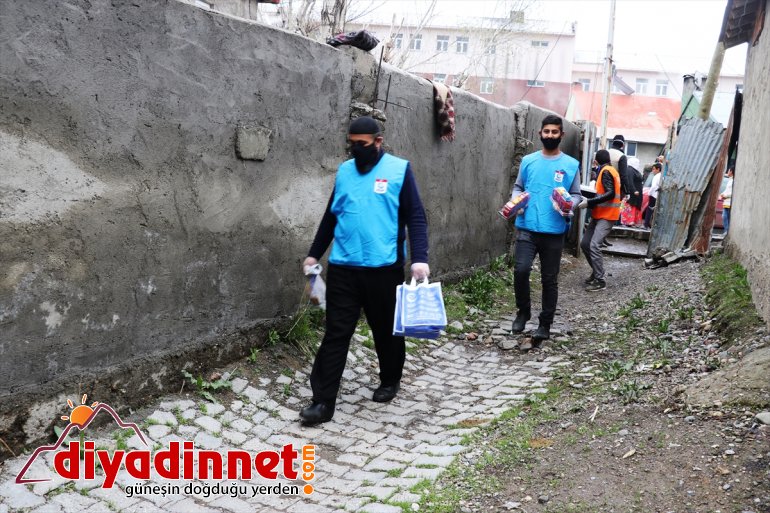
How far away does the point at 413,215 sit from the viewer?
15.0 ft

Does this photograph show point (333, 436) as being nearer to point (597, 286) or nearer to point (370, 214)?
point (370, 214)

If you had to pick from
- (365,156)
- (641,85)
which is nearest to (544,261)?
(365,156)

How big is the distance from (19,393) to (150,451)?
0.72 m

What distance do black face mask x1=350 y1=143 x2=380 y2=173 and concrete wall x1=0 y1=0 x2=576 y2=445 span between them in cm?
88

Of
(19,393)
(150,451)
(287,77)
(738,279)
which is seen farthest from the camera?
(738,279)

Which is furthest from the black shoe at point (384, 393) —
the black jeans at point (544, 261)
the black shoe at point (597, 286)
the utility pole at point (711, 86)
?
the utility pole at point (711, 86)

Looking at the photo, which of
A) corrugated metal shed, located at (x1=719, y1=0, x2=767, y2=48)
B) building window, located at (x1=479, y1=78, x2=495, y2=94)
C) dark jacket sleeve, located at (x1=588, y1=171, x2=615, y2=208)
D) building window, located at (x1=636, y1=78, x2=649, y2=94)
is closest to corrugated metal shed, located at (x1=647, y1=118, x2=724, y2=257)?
corrugated metal shed, located at (x1=719, y1=0, x2=767, y2=48)

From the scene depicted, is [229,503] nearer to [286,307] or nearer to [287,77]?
[286,307]

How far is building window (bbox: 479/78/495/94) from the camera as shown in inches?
1408

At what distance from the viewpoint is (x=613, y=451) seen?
3.90 m

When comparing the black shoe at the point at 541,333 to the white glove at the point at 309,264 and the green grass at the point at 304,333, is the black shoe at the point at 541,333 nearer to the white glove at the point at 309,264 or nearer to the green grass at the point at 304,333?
the green grass at the point at 304,333

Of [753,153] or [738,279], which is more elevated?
[753,153]

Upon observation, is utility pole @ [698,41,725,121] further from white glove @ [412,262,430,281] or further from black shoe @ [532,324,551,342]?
white glove @ [412,262,430,281]

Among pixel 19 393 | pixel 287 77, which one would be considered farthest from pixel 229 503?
pixel 287 77
